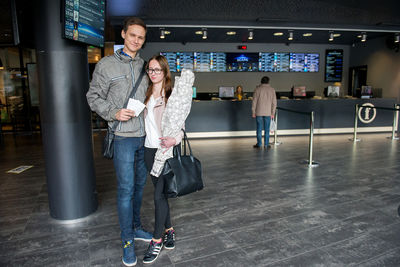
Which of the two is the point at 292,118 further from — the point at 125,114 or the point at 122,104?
the point at 125,114

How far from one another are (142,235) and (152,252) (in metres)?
0.32

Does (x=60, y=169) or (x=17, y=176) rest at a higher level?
(x=60, y=169)

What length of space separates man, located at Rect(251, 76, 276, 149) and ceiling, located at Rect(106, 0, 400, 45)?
1.61 meters

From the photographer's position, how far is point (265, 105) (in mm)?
6348

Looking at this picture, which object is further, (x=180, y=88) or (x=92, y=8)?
(x=92, y=8)

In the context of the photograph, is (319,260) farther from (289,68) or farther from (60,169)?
(289,68)

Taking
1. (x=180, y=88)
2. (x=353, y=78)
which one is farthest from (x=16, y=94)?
(x=353, y=78)

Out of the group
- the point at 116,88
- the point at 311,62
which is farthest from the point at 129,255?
the point at 311,62

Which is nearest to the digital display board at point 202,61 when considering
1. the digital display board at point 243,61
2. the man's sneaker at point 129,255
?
the digital display board at point 243,61

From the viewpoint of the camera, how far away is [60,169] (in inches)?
108

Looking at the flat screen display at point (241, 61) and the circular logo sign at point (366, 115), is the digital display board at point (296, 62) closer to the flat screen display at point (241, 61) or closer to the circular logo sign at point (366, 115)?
the flat screen display at point (241, 61)

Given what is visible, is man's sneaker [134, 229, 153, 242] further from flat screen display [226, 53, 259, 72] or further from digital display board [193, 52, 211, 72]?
flat screen display [226, 53, 259, 72]

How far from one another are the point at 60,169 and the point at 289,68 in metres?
8.74

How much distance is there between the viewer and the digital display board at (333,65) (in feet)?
33.7
